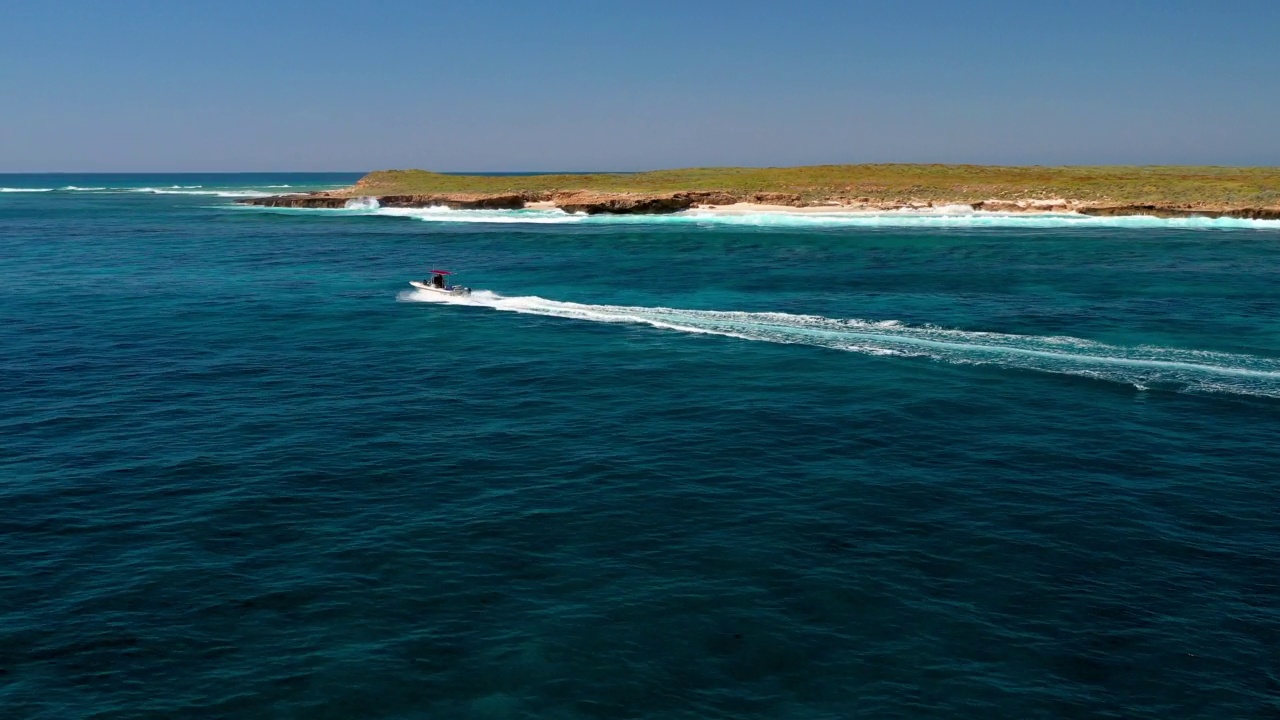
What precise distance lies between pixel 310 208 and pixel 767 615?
558 feet

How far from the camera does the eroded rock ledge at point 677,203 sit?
432ft

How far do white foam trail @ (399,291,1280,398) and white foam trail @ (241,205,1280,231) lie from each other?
73.3m

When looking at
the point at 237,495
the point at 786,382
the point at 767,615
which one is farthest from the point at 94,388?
the point at 767,615

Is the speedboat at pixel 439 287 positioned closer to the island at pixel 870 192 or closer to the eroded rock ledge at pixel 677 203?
the eroded rock ledge at pixel 677 203

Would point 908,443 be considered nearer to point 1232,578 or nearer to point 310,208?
point 1232,578

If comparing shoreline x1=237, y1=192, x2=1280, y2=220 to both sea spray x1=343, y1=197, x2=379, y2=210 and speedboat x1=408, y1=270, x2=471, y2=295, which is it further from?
speedboat x1=408, y1=270, x2=471, y2=295

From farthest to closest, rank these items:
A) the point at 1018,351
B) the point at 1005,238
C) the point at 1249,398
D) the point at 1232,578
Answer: the point at 1005,238, the point at 1018,351, the point at 1249,398, the point at 1232,578

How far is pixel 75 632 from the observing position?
22.3 metres

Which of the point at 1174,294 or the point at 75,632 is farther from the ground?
the point at 1174,294

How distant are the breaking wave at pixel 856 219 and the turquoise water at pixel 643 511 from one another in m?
66.2

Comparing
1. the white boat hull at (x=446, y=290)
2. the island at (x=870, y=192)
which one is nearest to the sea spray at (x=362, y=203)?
the island at (x=870, y=192)

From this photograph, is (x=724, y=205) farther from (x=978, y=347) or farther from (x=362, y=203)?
(x=978, y=347)

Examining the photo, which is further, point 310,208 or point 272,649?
point 310,208

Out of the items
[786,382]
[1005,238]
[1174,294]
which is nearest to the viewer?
[786,382]
